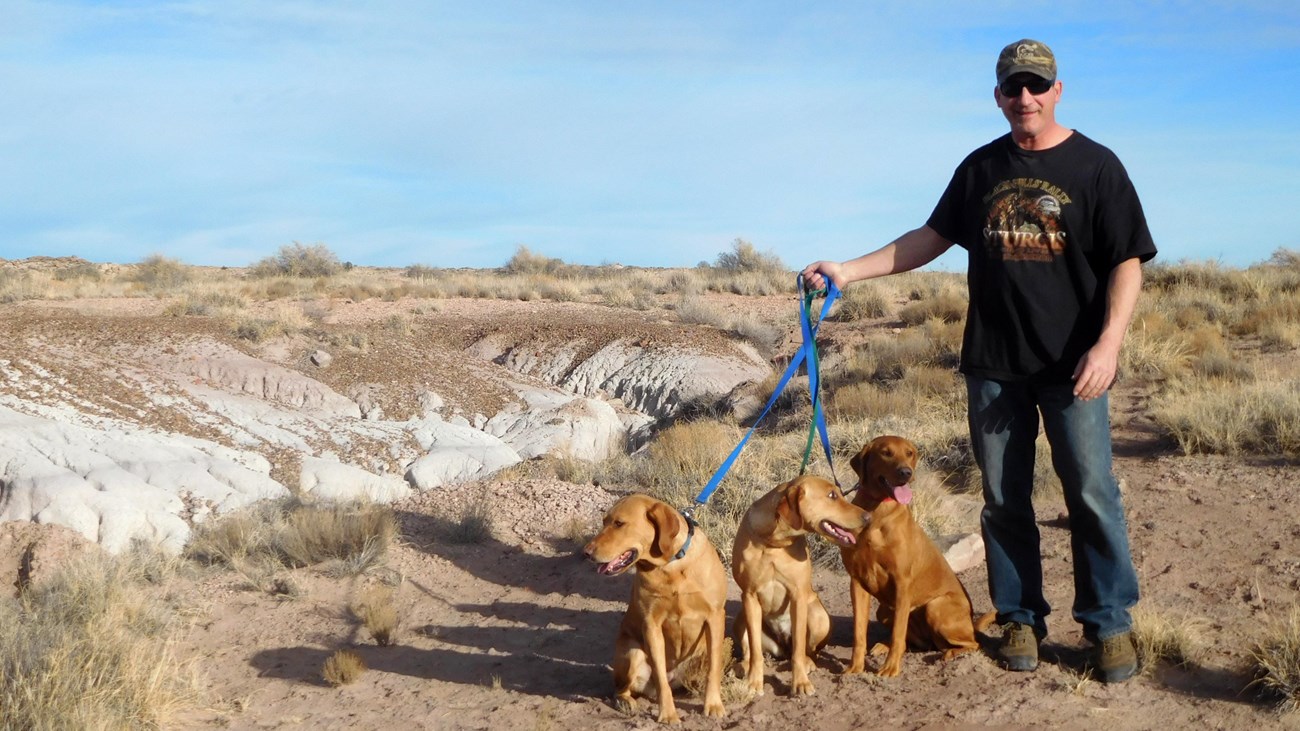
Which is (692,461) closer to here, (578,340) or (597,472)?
(597,472)

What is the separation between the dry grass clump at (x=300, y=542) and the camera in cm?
640

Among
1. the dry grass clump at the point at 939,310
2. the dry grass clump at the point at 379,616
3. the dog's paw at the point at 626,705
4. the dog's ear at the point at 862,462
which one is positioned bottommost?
the dog's paw at the point at 626,705

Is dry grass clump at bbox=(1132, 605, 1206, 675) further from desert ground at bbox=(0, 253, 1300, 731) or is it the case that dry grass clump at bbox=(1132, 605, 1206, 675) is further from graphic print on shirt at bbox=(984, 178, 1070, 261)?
graphic print on shirt at bbox=(984, 178, 1070, 261)

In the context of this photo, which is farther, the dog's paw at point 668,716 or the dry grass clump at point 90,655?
the dog's paw at point 668,716

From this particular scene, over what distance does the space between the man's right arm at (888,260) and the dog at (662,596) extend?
1.19 meters

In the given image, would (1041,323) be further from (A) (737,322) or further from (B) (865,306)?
(B) (865,306)

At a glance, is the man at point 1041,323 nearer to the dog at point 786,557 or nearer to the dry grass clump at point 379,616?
the dog at point 786,557

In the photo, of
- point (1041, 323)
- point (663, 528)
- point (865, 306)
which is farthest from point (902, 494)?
point (865, 306)

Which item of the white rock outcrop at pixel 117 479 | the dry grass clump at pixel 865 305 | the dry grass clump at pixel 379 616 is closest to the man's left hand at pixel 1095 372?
the dry grass clump at pixel 379 616

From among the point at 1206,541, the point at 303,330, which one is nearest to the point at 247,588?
the point at 1206,541

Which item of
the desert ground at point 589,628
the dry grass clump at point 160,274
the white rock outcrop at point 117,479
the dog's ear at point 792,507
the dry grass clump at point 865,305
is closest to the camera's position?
the dog's ear at point 792,507

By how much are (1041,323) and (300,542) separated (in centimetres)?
459

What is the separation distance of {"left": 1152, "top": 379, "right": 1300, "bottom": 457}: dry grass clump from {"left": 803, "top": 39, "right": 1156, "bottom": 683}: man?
3.88m

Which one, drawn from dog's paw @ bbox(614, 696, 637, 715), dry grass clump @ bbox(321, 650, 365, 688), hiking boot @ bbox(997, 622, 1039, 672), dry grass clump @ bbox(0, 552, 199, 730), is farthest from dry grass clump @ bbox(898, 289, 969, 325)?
dry grass clump @ bbox(0, 552, 199, 730)
